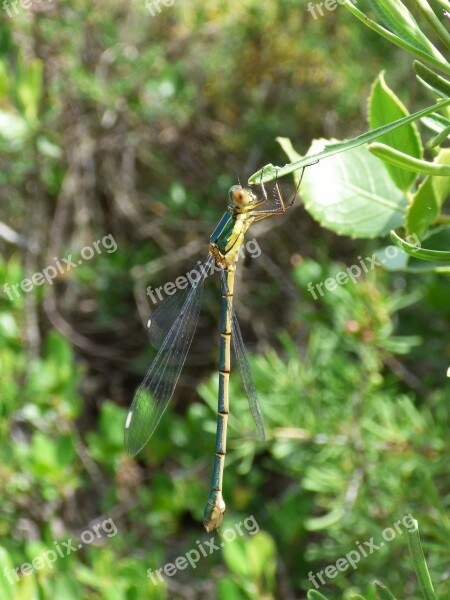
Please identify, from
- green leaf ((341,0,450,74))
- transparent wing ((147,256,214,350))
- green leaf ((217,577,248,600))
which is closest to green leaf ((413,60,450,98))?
green leaf ((341,0,450,74))

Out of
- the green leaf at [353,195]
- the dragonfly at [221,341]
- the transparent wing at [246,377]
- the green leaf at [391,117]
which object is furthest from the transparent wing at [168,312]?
the green leaf at [391,117]

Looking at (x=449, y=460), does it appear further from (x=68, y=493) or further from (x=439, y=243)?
(x=68, y=493)

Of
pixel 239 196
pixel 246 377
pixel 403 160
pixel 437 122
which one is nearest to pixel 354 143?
pixel 403 160

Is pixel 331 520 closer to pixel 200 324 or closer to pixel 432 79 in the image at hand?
pixel 432 79

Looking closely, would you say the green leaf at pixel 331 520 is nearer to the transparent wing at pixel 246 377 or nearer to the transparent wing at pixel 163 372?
the transparent wing at pixel 246 377

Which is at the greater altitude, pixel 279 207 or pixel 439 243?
pixel 279 207

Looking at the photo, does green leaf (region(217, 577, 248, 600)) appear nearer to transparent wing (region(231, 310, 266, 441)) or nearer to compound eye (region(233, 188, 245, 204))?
transparent wing (region(231, 310, 266, 441))

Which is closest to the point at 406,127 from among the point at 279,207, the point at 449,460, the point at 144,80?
the point at 279,207
